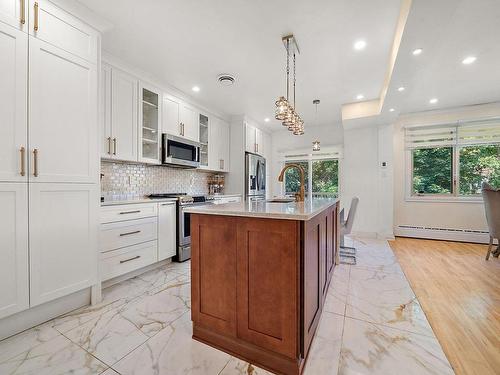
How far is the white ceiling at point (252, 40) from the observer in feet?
6.32

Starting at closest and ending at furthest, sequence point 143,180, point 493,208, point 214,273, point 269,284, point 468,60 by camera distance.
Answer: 1. point 269,284
2. point 214,273
3. point 468,60
4. point 493,208
5. point 143,180

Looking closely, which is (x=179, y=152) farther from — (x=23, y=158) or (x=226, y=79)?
(x=23, y=158)

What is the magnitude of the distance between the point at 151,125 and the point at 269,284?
279cm

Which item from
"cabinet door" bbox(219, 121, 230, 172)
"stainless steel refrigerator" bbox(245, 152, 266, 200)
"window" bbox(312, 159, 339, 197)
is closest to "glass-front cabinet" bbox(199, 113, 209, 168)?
"cabinet door" bbox(219, 121, 230, 172)

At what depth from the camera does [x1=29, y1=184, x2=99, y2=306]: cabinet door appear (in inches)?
65.7

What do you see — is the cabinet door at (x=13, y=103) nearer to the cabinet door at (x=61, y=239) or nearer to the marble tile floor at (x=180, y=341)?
Result: the cabinet door at (x=61, y=239)

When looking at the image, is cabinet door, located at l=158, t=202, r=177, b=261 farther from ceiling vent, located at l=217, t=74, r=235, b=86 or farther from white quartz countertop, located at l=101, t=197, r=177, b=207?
ceiling vent, located at l=217, t=74, r=235, b=86

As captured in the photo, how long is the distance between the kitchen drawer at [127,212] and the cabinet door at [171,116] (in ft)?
3.98

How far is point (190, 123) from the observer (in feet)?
12.5

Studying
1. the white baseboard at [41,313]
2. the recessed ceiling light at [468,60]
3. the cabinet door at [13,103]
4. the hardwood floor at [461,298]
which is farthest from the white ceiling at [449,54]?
the white baseboard at [41,313]

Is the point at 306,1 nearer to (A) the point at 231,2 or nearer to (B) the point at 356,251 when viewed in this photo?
(A) the point at 231,2

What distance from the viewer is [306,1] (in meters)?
1.85

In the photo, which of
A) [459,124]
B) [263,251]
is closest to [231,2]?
[263,251]

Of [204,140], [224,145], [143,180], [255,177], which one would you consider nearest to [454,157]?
[255,177]
